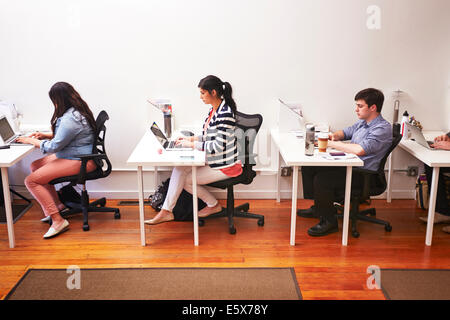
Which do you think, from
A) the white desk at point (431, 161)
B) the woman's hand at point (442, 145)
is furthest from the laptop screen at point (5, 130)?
the woman's hand at point (442, 145)

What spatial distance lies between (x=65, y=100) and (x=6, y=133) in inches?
27.0

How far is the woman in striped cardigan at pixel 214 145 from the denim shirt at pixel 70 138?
776mm

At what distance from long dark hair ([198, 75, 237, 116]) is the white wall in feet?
2.45

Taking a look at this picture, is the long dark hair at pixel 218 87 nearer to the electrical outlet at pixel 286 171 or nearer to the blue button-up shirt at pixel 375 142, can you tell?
the blue button-up shirt at pixel 375 142

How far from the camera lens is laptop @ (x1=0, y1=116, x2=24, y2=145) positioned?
3.86m

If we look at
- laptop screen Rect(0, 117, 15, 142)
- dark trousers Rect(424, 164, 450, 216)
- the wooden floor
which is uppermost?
laptop screen Rect(0, 117, 15, 142)

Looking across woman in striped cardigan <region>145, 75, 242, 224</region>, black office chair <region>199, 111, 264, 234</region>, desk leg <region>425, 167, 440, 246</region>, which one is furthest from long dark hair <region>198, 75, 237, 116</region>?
desk leg <region>425, 167, 440, 246</region>

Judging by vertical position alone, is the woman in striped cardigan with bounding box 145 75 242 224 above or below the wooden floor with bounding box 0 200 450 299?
above

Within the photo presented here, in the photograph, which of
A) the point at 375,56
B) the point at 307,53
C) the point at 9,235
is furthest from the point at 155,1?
the point at 9,235

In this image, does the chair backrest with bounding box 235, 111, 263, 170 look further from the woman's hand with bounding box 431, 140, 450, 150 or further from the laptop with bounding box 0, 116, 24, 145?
the laptop with bounding box 0, 116, 24, 145

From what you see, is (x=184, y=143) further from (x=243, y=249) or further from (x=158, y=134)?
(x=243, y=249)

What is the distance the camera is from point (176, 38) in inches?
167

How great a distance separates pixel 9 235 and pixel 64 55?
171 centimetres
